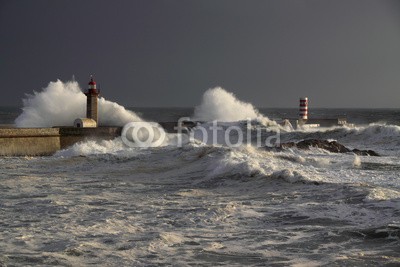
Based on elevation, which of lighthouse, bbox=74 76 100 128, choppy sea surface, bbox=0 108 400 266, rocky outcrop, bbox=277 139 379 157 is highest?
lighthouse, bbox=74 76 100 128

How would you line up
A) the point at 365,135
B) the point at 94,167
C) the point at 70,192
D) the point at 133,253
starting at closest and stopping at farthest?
the point at 133,253
the point at 70,192
the point at 94,167
the point at 365,135

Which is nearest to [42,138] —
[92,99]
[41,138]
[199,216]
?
[41,138]

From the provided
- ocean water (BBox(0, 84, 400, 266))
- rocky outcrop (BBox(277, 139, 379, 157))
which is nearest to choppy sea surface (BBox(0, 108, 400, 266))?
ocean water (BBox(0, 84, 400, 266))

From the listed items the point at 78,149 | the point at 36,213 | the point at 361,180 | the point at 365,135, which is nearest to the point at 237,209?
the point at 36,213

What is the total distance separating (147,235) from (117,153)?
7.46 meters

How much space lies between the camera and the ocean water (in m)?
3.77

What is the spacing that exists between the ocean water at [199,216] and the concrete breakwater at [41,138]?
Answer: 2.54 m

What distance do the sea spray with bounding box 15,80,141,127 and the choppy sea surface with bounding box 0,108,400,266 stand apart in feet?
29.7

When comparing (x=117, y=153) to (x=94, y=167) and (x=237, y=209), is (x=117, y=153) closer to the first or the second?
(x=94, y=167)

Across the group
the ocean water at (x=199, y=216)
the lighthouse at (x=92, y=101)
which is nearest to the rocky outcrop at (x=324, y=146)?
the ocean water at (x=199, y=216)

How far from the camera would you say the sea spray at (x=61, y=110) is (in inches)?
722

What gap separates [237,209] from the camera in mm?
5332

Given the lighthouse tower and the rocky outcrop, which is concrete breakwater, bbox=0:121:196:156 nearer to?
the lighthouse tower

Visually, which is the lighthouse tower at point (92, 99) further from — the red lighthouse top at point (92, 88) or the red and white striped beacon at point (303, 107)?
the red and white striped beacon at point (303, 107)
